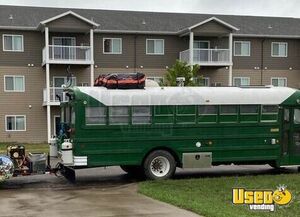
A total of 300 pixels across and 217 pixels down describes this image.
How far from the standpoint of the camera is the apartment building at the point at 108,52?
→ 3528 cm

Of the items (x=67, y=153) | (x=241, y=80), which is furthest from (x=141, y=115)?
(x=241, y=80)

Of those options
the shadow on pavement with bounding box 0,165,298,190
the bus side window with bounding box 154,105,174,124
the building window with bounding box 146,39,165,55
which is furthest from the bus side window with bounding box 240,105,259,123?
the building window with bounding box 146,39,165,55

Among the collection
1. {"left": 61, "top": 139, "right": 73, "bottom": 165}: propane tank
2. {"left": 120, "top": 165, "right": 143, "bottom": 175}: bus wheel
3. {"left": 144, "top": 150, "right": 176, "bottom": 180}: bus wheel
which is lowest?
{"left": 120, "top": 165, "right": 143, "bottom": 175}: bus wheel

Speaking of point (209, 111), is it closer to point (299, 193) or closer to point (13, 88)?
point (299, 193)

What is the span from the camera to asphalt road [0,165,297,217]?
377 inches

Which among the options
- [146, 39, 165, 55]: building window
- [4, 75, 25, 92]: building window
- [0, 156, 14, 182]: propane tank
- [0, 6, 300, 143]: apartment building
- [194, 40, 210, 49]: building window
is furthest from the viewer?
[194, 40, 210, 49]: building window

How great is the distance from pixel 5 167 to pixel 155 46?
26.7m

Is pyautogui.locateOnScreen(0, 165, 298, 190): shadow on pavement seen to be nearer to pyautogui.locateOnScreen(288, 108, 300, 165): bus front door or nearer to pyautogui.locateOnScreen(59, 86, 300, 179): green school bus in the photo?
pyautogui.locateOnScreen(59, 86, 300, 179): green school bus

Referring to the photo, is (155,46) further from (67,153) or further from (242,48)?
(67,153)

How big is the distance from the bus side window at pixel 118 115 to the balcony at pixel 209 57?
23.9 m

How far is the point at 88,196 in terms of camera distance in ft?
37.8

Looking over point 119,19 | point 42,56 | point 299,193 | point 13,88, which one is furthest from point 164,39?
point 299,193

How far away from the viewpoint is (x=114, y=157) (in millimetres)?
13672

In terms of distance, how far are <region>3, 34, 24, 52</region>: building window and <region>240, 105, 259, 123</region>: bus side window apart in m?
24.5
